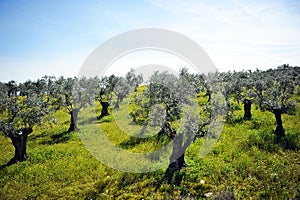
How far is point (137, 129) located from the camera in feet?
96.4

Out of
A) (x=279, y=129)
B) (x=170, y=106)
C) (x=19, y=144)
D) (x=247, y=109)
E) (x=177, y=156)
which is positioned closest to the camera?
(x=177, y=156)

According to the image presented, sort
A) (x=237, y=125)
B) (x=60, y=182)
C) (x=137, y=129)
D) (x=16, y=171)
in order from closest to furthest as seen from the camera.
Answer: (x=60, y=182), (x=16, y=171), (x=237, y=125), (x=137, y=129)

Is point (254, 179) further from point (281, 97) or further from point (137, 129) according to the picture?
point (137, 129)

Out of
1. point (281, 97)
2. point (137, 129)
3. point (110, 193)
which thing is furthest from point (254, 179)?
point (137, 129)

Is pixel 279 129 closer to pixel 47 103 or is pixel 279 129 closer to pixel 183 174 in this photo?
pixel 183 174

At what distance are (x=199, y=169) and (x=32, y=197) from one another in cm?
1169

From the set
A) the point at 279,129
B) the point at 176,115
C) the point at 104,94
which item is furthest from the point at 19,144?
the point at 279,129

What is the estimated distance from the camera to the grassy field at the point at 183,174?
43.8 ft

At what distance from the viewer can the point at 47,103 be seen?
81.1ft

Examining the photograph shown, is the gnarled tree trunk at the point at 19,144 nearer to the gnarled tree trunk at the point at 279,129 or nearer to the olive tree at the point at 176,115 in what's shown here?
the olive tree at the point at 176,115

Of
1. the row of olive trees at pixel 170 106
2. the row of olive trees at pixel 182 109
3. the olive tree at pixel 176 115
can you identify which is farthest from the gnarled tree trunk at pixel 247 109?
the olive tree at pixel 176 115

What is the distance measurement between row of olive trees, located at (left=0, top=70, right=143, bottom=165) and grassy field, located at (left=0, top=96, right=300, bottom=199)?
9.68 ft

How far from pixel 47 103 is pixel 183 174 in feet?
58.7

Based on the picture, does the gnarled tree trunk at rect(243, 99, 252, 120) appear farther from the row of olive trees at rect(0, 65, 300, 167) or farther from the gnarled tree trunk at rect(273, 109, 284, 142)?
the gnarled tree trunk at rect(273, 109, 284, 142)
